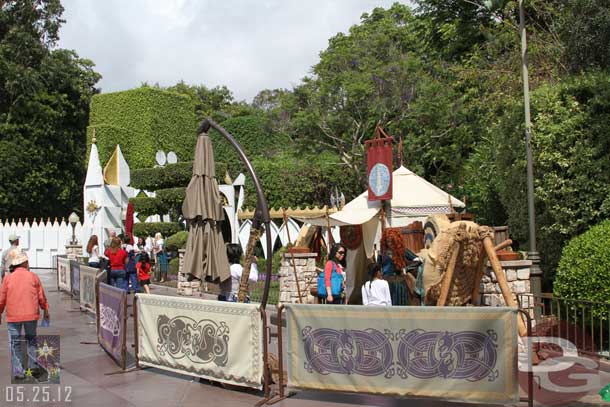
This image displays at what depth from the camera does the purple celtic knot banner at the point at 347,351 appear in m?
6.75

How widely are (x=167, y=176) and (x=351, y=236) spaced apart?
65.2ft

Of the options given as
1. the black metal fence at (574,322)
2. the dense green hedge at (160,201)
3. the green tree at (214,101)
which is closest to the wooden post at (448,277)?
the black metal fence at (574,322)

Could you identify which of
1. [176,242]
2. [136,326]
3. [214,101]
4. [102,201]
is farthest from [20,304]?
[214,101]

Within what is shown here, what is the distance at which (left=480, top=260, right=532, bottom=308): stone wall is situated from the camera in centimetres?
1072

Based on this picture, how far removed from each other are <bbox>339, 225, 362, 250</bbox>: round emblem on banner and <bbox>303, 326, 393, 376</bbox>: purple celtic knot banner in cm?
644

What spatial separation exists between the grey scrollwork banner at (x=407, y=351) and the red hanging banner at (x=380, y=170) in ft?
21.4

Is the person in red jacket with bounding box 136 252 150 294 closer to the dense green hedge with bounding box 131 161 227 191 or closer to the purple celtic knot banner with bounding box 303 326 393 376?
the purple celtic knot banner with bounding box 303 326 393 376

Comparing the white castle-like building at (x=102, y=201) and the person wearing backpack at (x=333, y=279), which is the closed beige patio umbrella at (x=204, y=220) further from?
the white castle-like building at (x=102, y=201)

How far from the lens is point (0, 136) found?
4269 cm

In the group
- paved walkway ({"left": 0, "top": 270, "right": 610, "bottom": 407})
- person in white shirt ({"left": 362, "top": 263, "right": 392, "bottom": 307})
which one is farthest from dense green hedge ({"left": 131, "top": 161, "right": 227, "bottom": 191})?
person in white shirt ({"left": 362, "top": 263, "right": 392, "bottom": 307})

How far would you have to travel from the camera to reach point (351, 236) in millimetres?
13547

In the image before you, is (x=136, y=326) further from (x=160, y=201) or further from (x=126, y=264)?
(x=160, y=201)

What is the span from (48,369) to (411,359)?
5195mm

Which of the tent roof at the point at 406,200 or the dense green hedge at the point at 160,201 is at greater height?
the dense green hedge at the point at 160,201
